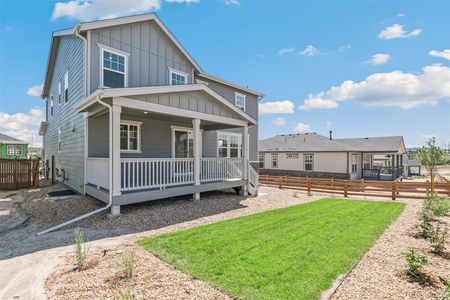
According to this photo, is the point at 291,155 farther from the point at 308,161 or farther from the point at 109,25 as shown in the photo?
the point at 109,25

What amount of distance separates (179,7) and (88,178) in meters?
9.41

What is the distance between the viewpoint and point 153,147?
11094 millimetres

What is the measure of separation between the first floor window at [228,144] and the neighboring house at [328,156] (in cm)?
1134

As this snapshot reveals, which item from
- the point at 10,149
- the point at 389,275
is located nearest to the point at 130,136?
the point at 389,275

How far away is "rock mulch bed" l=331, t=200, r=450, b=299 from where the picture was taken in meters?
3.35

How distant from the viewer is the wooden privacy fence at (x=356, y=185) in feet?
41.9

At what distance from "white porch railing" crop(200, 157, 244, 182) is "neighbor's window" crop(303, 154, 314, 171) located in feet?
50.7

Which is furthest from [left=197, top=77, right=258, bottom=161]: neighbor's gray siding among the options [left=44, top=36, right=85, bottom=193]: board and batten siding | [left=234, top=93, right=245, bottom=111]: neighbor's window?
[left=44, top=36, right=85, bottom=193]: board and batten siding

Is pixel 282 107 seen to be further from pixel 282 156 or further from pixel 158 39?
pixel 158 39

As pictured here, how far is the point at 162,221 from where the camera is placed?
6961 mm

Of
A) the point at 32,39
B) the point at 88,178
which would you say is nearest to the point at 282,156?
the point at 88,178

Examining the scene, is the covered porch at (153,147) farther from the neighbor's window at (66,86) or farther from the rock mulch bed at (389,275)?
the rock mulch bed at (389,275)

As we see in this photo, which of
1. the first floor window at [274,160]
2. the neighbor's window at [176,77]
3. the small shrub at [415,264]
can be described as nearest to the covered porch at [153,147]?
the neighbor's window at [176,77]

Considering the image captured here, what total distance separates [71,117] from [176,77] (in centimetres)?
537
